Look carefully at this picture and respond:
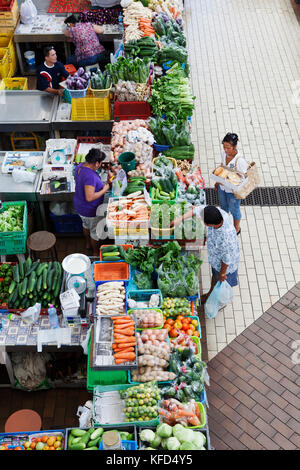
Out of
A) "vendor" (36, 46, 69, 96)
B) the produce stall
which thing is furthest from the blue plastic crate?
"vendor" (36, 46, 69, 96)

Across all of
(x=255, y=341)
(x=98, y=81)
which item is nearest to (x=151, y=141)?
(x=98, y=81)

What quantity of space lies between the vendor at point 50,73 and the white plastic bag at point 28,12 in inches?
104

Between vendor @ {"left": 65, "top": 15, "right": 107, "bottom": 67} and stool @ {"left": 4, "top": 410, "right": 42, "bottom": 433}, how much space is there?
7.12 metres

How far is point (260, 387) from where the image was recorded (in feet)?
20.6

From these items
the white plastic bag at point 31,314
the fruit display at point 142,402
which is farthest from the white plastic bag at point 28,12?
the fruit display at point 142,402

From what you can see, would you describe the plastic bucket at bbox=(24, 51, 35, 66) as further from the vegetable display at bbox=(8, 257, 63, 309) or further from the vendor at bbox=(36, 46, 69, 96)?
the vegetable display at bbox=(8, 257, 63, 309)

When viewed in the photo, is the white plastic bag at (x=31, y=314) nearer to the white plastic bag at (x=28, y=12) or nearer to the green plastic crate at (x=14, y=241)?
the green plastic crate at (x=14, y=241)

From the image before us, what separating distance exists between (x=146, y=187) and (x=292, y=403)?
3413 millimetres

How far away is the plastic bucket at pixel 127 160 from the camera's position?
22.9ft

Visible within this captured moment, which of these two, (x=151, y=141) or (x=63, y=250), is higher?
(x=151, y=141)

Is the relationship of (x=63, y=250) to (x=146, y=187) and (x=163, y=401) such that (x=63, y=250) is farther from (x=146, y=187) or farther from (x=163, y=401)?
(x=163, y=401)

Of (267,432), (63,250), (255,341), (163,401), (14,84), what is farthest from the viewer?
(14,84)

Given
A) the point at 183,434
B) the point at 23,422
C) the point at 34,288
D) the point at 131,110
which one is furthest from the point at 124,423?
the point at 131,110

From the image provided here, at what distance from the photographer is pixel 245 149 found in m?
9.81
